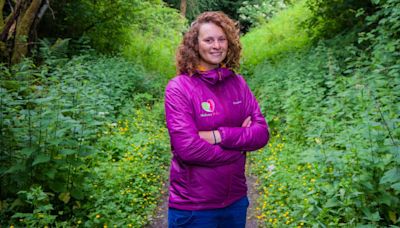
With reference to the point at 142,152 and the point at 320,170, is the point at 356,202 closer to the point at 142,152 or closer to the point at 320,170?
the point at 320,170

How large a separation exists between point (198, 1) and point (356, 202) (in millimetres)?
25459

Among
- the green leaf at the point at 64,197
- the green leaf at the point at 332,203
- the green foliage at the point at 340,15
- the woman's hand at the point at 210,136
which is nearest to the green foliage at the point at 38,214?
the green leaf at the point at 64,197

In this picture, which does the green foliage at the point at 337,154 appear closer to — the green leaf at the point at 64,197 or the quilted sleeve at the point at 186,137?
the quilted sleeve at the point at 186,137

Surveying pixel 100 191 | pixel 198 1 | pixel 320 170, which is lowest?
pixel 100 191

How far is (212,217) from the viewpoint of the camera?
8.42ft

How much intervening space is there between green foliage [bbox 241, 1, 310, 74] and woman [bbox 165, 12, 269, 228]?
11956mm

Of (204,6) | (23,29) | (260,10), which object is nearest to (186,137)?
(23,29)

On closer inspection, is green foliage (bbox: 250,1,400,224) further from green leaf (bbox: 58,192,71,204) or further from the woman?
green leaf (bbox: 58,192,71,204)

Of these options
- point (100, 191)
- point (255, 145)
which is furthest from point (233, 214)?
point (100, 191)

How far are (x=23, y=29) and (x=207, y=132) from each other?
7773mm

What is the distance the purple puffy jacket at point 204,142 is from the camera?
2.54 meters

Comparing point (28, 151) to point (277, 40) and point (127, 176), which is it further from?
point (277, 40)

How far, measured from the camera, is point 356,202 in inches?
150

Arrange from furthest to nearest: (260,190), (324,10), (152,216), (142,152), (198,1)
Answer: (198,1) → (324,10) → (142,152) → (260,190) → (152,216)
